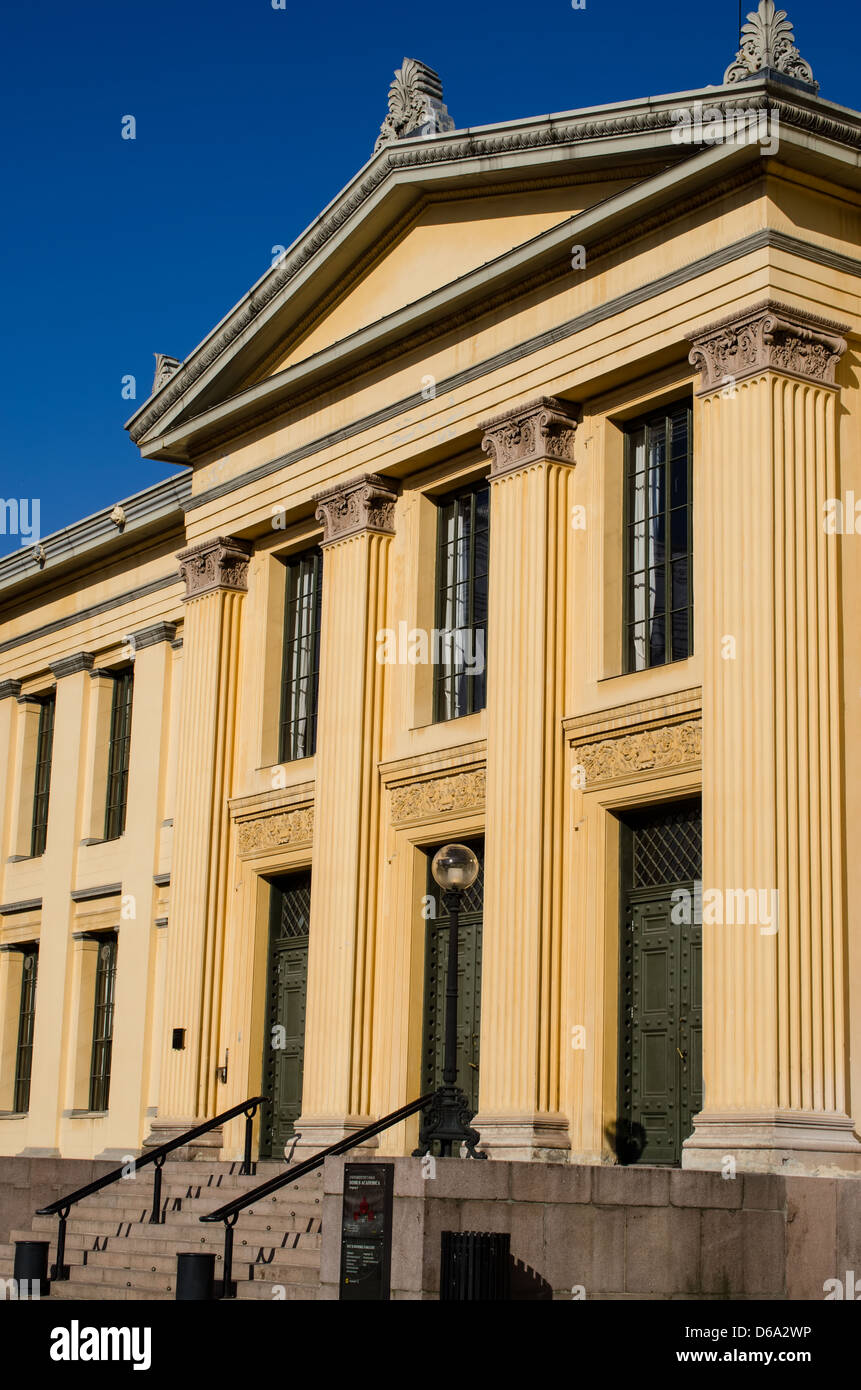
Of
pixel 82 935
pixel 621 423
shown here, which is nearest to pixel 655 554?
pixel 621 423

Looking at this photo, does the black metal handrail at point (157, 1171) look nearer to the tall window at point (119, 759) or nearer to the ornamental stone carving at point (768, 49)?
the tall window at point (119, 759)

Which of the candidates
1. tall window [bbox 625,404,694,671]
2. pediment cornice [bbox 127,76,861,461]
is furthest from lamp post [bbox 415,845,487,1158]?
pediment cornice [bbox 127,76,861,461]

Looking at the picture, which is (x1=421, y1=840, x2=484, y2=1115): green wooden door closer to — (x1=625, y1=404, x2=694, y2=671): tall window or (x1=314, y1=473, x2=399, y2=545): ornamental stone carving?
(x1=625, y1=404, x2=694, y2=671): tall window

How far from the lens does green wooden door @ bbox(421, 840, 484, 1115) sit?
2123 cm

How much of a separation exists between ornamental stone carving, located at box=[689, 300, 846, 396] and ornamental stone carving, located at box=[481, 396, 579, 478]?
7.85 feet

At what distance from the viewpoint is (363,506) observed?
23.2 meters

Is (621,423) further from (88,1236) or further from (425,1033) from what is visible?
(88,1236)

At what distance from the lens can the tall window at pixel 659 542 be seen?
19.4 metres

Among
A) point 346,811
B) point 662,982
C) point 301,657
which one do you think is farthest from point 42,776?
point 662,982

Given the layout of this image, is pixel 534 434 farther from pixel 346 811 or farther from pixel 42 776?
pixel 42 776

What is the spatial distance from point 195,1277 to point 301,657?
10201 millimetres

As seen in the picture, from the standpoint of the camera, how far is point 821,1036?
656 inches

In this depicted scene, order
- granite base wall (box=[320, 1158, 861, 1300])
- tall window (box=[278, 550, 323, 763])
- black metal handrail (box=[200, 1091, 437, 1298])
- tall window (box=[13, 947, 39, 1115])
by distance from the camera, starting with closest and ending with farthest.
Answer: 1. granite base wall (box=[320, 1158, 861, 1300])
2. black metal handrail (box=[200, 1091, 437, 1298])
3. tall window (box=[278, 550, 323, 763])
4. tall window (box=[13, 947, 39, 1115])
